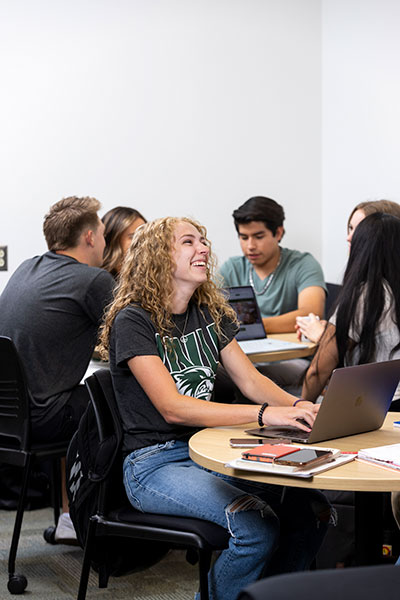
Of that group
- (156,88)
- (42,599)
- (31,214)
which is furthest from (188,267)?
(156,88)

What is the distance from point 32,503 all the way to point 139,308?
6.10ft

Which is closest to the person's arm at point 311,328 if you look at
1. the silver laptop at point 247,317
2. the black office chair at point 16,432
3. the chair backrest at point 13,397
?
the silver laptop at point 247,317

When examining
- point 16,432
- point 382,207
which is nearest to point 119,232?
point 382,207

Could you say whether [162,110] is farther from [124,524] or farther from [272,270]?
[124,524]

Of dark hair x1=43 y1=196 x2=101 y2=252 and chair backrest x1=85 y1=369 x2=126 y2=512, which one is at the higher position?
dark hair x1=43 y1=196 x2=101 y2=252

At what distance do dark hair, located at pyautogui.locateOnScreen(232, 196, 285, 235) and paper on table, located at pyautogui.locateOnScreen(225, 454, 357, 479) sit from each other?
8.63 feet

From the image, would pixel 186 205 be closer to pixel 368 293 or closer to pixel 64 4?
pixel 64 4

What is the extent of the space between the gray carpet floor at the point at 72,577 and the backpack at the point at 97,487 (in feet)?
1.81

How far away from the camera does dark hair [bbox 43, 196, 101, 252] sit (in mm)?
3160

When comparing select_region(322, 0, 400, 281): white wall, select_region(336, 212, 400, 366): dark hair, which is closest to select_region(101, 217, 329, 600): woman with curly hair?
select_region(336, 212, 400, 366): dark hair

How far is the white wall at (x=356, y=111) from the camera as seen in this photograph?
4461 mm

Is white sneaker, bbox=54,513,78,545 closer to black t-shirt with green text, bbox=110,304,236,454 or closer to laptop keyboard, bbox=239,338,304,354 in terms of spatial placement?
laptop keyboard, bbox=239,338,304,354

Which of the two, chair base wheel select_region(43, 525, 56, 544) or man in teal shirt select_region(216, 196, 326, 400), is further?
man in teal shirt select_region(216, 196, 326, 400)

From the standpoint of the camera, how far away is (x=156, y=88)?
464 cm
